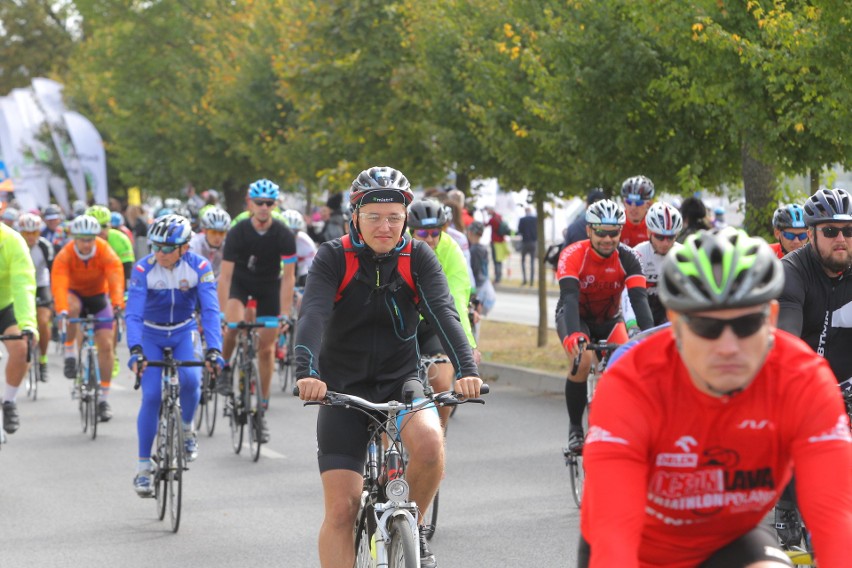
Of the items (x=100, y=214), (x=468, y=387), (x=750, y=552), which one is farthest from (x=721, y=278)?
(x=100, y=214)

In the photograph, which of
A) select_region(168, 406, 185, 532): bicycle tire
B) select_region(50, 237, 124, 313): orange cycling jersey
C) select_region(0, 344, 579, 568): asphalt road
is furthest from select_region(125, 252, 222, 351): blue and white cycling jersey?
select_region(50, 237, 124, 313): orange cycling jersey

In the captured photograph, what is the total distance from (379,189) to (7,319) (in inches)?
222

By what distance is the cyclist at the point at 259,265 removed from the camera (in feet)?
42.1

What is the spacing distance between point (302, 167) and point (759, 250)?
91.2ft

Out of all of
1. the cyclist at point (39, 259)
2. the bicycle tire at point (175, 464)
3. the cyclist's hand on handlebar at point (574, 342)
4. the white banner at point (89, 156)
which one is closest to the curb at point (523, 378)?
the cyclist at point (39, 259)

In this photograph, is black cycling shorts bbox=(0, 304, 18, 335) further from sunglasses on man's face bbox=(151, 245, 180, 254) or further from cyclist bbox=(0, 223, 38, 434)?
sunglasses on man's face bbox=(151, 245, 180, 254)

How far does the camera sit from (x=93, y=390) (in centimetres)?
1375

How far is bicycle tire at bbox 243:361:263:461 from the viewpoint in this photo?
11859 mm

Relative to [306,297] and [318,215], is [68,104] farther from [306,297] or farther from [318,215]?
[306,297]

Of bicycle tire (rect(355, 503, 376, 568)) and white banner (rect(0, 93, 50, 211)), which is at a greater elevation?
white banner (rect(0, 93, 50, 211))

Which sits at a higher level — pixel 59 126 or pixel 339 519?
pixel 59 126

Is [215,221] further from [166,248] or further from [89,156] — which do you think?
[89,156]

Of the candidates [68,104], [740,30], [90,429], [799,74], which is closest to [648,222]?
[799,74]

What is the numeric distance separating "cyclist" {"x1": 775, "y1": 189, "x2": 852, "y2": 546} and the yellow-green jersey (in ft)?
18.8
